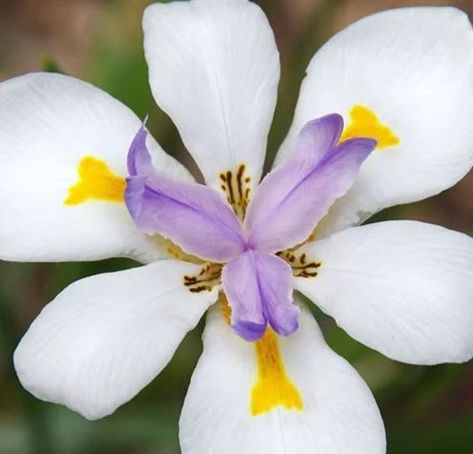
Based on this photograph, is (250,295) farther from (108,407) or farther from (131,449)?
(131,449)

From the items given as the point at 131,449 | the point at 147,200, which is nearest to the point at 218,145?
the point at 147,200

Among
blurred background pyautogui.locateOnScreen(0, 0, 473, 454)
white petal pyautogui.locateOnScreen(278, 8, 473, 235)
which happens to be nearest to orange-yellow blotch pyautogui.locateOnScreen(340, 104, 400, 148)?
white petal pyautogui.locateOnScreen(278, 8, 473, 235)

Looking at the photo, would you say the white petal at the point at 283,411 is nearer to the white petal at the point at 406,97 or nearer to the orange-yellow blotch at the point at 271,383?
the orange-yellow blotch at the point at 271,383

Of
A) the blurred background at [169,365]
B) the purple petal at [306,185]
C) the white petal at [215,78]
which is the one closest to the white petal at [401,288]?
the purple petal at [306,185]

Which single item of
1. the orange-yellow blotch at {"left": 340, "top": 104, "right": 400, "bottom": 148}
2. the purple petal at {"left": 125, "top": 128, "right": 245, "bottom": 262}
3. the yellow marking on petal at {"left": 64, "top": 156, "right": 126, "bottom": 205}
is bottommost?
the yellow marking on petal at {"left": 64, "top": 156, "right": 126, "bottom": 205}

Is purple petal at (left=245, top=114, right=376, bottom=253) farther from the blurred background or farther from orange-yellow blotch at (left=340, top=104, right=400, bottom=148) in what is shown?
the blurred background

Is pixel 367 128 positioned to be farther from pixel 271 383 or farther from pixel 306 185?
pixel 271 383
